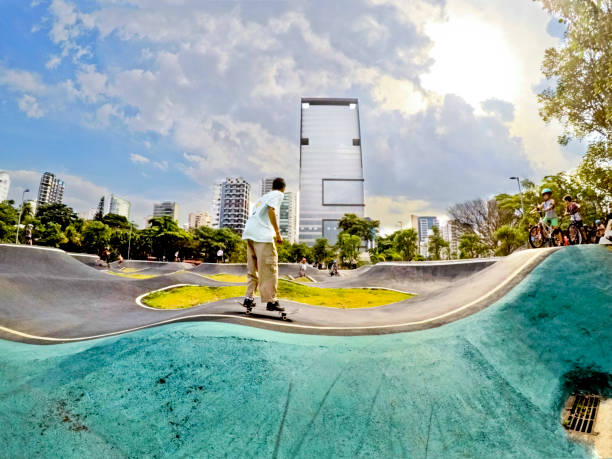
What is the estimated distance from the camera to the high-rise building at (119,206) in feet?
544

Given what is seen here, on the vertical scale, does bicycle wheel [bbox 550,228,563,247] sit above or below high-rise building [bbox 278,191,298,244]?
below

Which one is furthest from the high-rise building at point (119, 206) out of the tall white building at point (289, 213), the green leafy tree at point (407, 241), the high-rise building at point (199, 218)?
the green leafy tree at point (407, 241)

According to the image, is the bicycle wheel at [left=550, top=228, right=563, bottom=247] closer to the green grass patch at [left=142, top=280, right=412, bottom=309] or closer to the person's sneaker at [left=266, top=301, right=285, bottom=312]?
the green grass patch at [left=142, top=280, right=412, bottom=309]

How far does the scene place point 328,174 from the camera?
111 m

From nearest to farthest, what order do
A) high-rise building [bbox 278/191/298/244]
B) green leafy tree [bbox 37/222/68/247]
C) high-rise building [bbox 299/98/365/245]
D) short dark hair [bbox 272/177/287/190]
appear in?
short dark hair [bbox 272/177/287/190], green leafy tree [bbox 37/222/68/247], high-rise building [bbox 299/98/365/245], high-rise building [bbox 278/191/298/244]

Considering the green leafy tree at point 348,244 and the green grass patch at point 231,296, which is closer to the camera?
the green grass patch at point 231,296

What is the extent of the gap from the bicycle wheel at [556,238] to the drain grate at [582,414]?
601 cm

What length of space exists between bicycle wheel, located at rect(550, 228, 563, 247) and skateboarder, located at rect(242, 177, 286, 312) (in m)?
7.20

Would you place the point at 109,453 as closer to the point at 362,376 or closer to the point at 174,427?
the point at 174,427

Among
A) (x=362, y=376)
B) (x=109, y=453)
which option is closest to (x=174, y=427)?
(x=109, y=453)

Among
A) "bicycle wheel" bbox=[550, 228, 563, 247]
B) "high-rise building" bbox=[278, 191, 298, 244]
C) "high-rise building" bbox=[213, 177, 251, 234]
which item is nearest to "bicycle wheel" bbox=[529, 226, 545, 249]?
"bicycle wheel" bbox=[550, 228, 563, 247]

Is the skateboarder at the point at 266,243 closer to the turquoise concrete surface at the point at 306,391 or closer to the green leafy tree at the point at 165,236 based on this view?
the turquoise concrete surface at the point at 306,391

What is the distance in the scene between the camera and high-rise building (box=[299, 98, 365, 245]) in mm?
111812

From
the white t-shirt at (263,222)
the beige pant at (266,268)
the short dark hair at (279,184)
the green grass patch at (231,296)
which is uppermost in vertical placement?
the short dark hair at (279,184)
